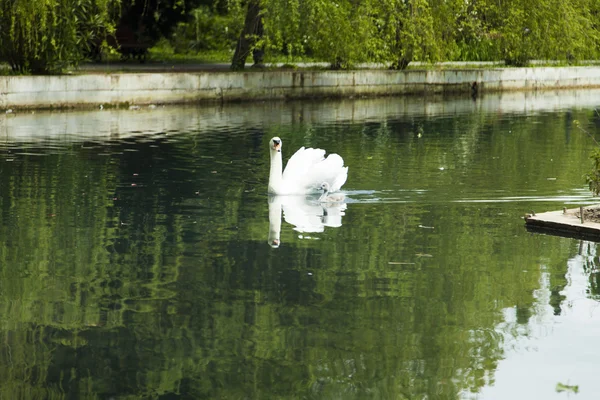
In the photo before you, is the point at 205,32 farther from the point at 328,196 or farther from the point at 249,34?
the point at 328,196

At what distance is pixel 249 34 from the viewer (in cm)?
3562

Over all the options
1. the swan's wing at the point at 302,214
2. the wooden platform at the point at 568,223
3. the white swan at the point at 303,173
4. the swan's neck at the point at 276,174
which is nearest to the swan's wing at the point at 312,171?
the white swan at the point at 303,173

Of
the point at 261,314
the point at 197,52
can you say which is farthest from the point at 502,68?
the point at 261,314

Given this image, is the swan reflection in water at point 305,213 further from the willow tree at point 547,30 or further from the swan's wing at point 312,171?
the willow tree at point 547,30

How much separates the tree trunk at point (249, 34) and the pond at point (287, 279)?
15062mm

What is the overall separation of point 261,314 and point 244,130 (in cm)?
1591

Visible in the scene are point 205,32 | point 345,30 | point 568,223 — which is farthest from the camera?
point 205,32

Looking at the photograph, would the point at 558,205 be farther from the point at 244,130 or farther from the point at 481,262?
the point at 244,130

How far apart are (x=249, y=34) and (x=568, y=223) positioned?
24135 millimetres

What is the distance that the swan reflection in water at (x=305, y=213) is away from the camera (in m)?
13.0

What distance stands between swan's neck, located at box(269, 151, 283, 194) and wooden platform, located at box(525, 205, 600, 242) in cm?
364

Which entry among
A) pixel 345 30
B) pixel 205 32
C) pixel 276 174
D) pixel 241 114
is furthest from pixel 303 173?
pixel 205 32

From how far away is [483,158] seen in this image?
65.2 ft

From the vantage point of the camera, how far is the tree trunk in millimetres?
35125
